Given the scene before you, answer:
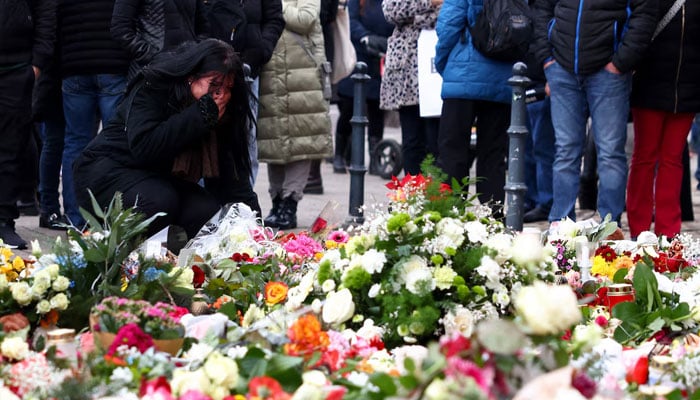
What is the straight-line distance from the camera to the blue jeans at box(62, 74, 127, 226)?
658cm

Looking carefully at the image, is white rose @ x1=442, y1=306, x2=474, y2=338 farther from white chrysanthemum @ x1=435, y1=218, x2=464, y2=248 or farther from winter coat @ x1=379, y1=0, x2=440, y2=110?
winter coat @ x1=379, y1=0, x2=440, y2=110

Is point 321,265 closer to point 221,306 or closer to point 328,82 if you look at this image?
point 221,306

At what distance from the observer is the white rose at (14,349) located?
2.86 meters

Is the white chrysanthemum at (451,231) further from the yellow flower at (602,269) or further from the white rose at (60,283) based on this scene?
the yellow flower at (602,269)

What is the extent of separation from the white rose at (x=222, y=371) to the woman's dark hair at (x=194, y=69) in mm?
2471

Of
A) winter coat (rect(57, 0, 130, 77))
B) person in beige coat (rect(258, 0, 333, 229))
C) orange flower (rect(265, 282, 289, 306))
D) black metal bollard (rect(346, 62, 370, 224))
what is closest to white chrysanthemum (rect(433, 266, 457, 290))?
orange flower (rect(265, 282, 289, 306))

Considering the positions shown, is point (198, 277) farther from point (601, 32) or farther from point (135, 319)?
point (601, 32)

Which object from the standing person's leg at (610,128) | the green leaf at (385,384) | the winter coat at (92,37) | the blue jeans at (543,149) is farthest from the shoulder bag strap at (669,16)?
the green leaf at (385,384)

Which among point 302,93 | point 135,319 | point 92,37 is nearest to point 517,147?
point 302,93

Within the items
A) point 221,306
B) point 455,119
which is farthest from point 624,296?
point 455,119

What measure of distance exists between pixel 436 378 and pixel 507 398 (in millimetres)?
146

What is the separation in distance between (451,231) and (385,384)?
113 centimetres

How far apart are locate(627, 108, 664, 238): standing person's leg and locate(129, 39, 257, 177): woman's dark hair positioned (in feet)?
7.98

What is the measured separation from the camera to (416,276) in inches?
127
